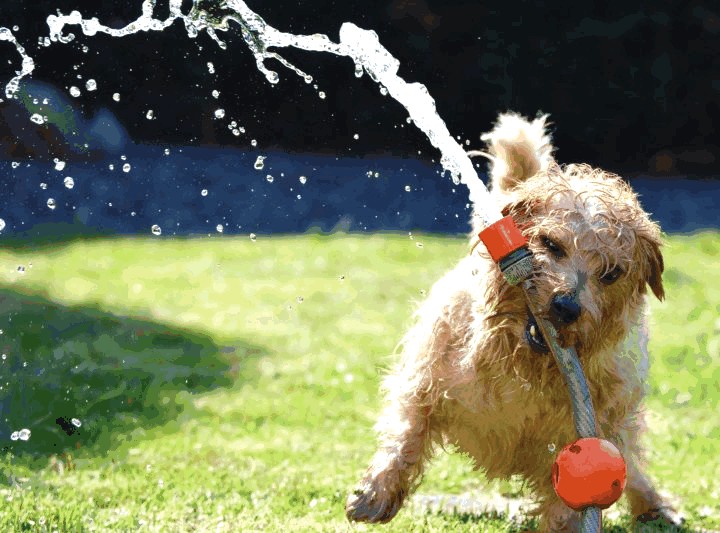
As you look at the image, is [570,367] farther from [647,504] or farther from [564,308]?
[647,504]

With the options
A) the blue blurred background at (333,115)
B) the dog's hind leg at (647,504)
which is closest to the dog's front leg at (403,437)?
the dog's hind leg at (647,504)

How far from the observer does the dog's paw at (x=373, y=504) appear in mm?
3957

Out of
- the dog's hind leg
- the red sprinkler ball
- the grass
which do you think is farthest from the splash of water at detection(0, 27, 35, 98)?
the dog's hind leg

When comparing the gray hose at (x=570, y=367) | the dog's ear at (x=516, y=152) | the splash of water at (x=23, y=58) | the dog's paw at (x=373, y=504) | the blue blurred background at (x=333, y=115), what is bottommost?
the dog's paw at (x=373, y=504)

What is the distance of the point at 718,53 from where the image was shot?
1352cm

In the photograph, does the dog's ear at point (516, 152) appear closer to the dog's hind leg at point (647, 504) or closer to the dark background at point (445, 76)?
the dog's hind leg at point (647, 504)

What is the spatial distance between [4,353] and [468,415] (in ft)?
11.6

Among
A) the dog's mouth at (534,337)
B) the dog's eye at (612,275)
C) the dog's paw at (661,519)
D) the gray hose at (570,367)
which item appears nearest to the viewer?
the gray hose at (570,367)

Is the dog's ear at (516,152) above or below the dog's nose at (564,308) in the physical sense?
above

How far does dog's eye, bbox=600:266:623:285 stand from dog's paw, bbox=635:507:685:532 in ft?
4.62

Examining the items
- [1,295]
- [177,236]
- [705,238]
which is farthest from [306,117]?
[1,295]

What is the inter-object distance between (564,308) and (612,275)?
393 mm

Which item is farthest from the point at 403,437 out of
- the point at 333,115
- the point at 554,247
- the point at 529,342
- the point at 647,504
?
the point at 333,115

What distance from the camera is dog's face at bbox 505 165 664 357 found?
3516 mm
